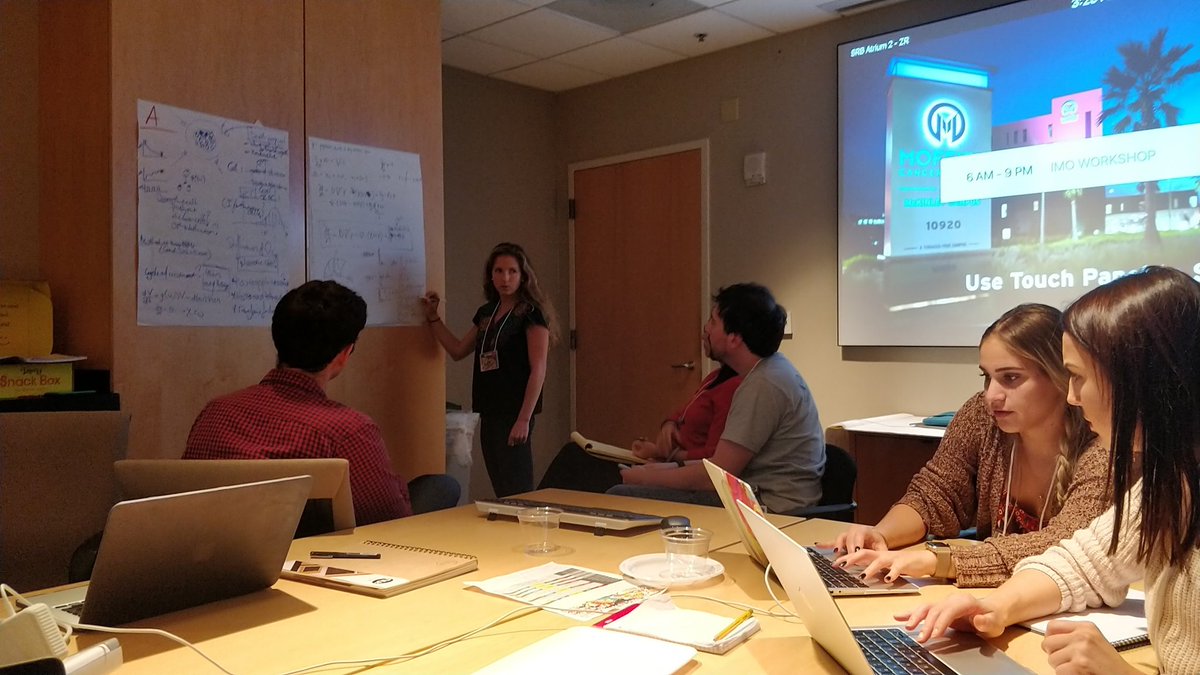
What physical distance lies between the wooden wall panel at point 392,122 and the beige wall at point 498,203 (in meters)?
1.15

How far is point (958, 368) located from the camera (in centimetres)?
383

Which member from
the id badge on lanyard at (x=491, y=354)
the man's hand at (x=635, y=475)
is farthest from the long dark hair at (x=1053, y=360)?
the id badge on lanyard at (x=491, y=354)

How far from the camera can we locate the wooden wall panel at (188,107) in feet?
8.74

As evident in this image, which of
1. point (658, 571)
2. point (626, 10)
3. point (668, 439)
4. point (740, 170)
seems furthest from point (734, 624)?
point (740, 170)

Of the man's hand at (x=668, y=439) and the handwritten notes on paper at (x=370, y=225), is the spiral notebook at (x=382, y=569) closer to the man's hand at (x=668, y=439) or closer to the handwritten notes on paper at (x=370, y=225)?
the man's hand at (x=668, y=439)

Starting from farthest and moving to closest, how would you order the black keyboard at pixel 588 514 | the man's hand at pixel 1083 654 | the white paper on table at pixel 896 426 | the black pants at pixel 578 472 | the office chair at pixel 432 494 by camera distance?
the white paper on table at pixel 896 426 < the black pants at pixel 578 472 < the office chair at pixel 432 494 < the black keyboard at pixel 588 514 < the man's hand at pixel 1083 654

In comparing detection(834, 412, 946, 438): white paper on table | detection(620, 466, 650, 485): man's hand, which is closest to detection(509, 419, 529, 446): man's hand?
detection(620, 466, 650, 485): man's hand

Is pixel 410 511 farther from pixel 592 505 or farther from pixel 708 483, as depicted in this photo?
pixel 708 483

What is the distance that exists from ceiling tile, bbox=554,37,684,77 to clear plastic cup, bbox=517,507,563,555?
3.19 metres

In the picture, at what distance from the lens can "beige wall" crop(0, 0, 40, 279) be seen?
9.12 ft

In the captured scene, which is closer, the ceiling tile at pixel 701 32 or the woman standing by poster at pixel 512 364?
the woman standing by poster at pixel 512 364

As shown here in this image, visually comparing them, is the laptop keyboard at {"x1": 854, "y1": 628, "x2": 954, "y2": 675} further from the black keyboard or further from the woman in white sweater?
the black keyboard

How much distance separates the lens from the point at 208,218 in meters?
2.90

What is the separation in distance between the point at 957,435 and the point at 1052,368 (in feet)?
0.95
